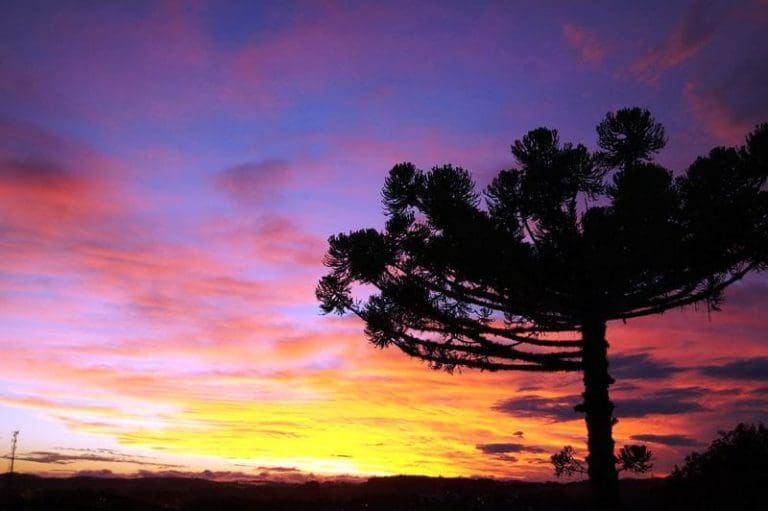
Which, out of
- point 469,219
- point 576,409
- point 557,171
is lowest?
point 576,409

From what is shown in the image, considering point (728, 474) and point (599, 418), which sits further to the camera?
point (599, 418)

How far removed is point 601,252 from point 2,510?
12730mm

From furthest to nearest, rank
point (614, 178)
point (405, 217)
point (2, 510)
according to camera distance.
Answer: point (405, 217)
point (614, 178)
point (2, 510)

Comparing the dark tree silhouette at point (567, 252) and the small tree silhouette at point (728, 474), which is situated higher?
the dark tree silhouette at point (567, 252)

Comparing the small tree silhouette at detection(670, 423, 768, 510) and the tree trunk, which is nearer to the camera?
the small tree silhouette at detection(670, 423, 768, 510)

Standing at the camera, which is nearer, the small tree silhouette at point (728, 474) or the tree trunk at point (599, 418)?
the small tree silhouette at point (728, 474)

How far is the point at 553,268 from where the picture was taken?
46.3 feet

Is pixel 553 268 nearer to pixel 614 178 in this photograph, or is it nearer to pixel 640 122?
pixel 614 178

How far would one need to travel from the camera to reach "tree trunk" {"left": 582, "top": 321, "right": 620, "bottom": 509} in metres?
13.4

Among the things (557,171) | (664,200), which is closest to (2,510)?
(557,171)

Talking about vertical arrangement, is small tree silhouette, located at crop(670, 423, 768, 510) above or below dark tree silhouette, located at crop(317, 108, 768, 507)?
below

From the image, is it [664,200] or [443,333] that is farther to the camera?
[443,333]

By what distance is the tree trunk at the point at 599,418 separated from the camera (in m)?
13.4

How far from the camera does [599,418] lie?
45.4ft
